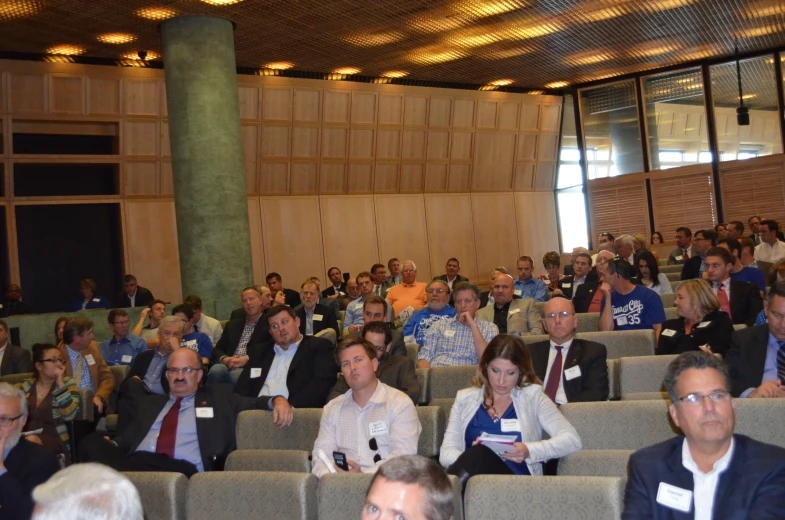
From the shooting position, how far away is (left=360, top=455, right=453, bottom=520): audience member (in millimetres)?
1882

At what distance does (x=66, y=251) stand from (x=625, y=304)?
28.3 feet

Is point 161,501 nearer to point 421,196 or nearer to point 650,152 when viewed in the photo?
point 421,196

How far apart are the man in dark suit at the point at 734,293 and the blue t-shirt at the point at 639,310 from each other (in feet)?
1.33

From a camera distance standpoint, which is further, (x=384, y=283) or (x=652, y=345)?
(x=384, y=283)

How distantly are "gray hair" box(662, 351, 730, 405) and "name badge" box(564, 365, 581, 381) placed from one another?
175 centimetres

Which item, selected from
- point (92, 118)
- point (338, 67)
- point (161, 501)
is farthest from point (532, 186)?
point (161, 501)

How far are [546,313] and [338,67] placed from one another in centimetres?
911

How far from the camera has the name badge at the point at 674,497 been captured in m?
2.61

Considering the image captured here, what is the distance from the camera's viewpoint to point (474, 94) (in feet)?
49.2

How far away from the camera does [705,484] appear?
2.64 metres

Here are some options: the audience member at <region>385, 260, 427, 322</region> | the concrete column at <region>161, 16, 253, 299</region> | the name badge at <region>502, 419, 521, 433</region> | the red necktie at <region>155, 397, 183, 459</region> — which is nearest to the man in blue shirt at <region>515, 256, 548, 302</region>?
the audience member at <region>385, 260, 427, 322</region>

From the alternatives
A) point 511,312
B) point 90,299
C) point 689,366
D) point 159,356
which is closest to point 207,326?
point 159,356

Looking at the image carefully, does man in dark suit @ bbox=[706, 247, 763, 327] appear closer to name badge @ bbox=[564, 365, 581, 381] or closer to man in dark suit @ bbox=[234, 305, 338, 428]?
name badge @ bbox=[564, 365, 581, 381]

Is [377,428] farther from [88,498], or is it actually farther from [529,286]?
[529,286]
